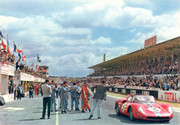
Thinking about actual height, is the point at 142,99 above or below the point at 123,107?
above

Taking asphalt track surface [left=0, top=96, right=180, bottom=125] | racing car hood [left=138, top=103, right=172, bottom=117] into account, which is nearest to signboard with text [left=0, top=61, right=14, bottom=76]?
asphalt track surface [left=0, top=96, right=180, bottom=125]

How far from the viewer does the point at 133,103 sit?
12047 millimetres

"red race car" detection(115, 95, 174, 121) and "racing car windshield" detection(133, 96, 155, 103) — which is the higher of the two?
"racing car windshield" detection(133, 96, 155, 103)

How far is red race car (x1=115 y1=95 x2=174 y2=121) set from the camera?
10.9m

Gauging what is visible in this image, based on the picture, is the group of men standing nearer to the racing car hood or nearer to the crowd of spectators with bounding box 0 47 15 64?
the racing car hood

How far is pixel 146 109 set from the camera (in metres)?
11.2

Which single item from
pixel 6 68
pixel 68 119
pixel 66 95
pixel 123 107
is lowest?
pixel 68 119

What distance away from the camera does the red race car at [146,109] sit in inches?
430

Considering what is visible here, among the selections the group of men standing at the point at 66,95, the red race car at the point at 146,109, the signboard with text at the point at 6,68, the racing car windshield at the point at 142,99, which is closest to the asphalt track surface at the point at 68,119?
the red race car at the point at 146,109

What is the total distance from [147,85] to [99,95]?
59.9ft

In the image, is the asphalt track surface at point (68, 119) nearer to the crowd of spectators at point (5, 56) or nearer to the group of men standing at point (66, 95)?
the group of men standing at point (66, 95)

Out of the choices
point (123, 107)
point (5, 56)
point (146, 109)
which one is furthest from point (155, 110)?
point (5, 56)

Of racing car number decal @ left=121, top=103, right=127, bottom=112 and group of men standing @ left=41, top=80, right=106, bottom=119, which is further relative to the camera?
racing car number decal @ left=121, top=103, right=127, bottom=112

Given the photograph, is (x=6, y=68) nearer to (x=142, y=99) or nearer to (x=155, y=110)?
(x=142, y=99)
